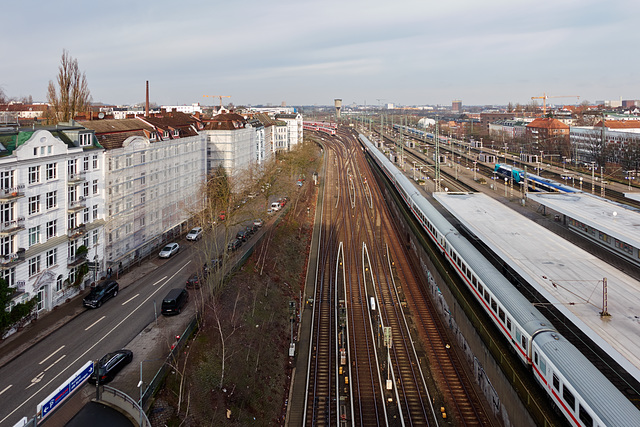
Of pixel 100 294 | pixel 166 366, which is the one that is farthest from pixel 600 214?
pixel 100 294

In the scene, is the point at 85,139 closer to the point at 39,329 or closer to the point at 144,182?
the point at 144,182

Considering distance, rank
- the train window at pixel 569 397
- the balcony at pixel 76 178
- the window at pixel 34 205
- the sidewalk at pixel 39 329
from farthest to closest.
→ 1. the balcony at pixel 76 178
2. the window at pixel 34 205
3. the sidewalk at pixel 39 329
4. the train window at pixel 569 397

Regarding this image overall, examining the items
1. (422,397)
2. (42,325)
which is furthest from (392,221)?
(42,325)

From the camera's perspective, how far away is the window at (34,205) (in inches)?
1005

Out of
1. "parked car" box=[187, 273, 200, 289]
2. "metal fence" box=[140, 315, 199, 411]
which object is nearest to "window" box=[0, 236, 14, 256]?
"metal fence" box=[140, 315, 199, 411]

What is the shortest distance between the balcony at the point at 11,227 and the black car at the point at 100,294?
18.4 feet

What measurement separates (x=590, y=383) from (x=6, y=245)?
89.5 feet

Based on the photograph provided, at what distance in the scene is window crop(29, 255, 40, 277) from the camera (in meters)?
25.1

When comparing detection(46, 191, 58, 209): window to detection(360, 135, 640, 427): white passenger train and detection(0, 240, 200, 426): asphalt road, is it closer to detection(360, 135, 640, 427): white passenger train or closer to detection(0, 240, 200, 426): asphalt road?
detection(0, 240, 200, 426): asphalt road

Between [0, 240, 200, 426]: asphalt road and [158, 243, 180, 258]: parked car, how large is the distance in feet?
14.7

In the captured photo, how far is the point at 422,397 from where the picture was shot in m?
23.3

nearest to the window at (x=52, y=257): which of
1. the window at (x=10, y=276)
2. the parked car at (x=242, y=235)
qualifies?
the window at (x=10, y=276)

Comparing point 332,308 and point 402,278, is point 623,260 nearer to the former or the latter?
point 402,278

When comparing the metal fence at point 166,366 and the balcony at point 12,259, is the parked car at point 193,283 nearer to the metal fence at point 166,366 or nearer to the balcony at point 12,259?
the metal fence at point 166,366
